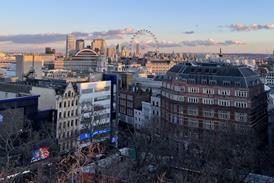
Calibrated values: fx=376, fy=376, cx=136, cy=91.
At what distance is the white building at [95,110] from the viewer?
70188 millimetres

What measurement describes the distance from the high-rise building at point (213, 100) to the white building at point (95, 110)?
1288cm

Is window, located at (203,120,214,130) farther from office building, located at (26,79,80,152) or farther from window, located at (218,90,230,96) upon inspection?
office building, located at (26,79,80,152)

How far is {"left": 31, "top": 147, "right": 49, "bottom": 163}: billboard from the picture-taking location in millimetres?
54844

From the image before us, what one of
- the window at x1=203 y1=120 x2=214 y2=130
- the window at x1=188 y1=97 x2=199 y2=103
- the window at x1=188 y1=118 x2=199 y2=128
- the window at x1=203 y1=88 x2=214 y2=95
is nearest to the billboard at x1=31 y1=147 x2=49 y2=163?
the window at x1=188 y1=118 x2=199 y2=128

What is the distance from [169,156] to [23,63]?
4698 cm

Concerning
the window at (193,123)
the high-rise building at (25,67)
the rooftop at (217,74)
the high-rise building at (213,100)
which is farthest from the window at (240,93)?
the high-rise building at (25,67)

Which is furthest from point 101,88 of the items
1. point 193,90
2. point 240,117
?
point 240,117

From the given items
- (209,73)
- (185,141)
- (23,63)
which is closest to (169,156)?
(185,141)

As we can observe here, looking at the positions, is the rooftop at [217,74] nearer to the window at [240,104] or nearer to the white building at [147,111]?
the window at [240,104]

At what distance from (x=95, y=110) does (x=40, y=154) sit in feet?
62.1

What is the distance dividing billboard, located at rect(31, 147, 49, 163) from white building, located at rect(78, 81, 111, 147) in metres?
10.8

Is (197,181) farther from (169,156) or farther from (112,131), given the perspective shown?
(112,131)

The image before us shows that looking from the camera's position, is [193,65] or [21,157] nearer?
[21,157]

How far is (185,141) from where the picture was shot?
72562mm
